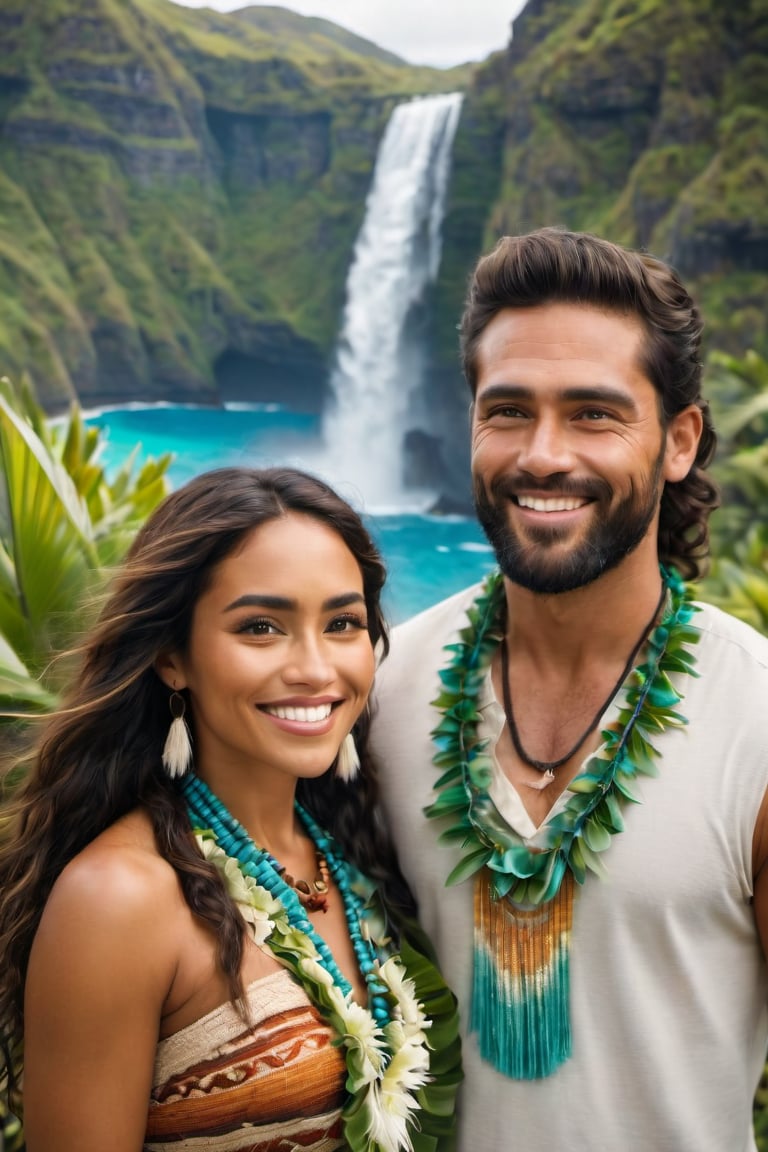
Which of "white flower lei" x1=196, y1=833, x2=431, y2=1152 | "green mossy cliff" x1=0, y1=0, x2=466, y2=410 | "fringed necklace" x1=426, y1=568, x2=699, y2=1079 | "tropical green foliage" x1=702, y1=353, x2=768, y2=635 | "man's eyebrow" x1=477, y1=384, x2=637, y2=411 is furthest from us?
"green mossy cliff" x1=0, y1=0, x2=466, y2=410

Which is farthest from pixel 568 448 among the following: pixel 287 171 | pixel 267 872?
pixel 287 171

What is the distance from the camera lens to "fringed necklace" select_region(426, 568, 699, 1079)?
192 centimetres

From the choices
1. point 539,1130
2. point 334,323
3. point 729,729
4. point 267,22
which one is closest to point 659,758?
point 729,729

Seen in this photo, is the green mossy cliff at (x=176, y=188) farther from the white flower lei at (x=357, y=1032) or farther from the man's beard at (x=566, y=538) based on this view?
the white flower lei at (x=357, y=1032)

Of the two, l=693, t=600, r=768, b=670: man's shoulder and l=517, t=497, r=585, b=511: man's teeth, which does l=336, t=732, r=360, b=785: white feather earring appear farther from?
l=693, t=600, r=768, b=670: man's shoulder

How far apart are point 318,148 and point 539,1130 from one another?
17.6 m

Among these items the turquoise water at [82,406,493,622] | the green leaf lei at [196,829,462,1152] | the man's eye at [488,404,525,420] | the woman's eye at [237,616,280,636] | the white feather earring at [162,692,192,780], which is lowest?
the turquoise water at [82,406,493,622]

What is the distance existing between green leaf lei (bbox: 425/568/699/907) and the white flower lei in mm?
317

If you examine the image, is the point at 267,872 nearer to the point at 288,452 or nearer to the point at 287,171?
the point at 288,452

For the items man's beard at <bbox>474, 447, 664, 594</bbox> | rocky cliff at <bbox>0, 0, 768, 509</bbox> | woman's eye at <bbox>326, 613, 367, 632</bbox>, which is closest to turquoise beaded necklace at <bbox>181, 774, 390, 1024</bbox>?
woman's eye at <bbox>326, 613, 367, 632</bbox>

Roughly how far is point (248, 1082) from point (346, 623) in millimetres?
711

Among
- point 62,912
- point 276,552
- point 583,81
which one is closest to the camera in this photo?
point 62,912

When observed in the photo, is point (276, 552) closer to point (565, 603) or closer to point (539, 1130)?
point (565, 603)

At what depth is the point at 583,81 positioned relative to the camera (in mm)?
19109
